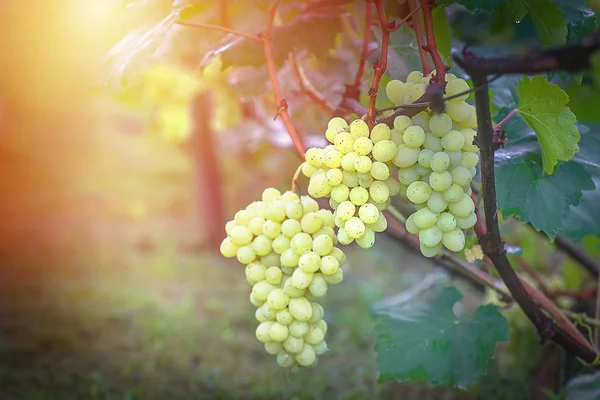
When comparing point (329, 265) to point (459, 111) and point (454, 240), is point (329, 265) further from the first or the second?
point (459, 111)

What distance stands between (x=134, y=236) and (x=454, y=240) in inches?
139

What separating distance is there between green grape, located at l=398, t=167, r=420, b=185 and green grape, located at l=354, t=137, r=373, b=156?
7 cm

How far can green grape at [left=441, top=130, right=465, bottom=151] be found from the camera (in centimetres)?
75

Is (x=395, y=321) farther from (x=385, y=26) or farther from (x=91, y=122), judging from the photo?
(x=91, y=122)

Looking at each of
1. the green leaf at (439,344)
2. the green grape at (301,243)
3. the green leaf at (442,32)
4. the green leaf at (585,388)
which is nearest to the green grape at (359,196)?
the green grape at (301,243)

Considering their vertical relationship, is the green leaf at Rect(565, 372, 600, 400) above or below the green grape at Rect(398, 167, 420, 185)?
below

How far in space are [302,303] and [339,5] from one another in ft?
2.25

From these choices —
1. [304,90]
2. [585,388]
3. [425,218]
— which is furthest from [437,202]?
[585,388]

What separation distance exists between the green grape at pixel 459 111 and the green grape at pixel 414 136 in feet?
0.20

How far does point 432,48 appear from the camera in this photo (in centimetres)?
78

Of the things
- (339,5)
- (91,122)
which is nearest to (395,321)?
(339,5)

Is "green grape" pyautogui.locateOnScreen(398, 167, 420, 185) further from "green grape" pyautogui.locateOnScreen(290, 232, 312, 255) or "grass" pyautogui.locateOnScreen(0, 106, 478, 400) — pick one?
"grass" pyautogui.locateOnScreen(0, 106, 478, 400)

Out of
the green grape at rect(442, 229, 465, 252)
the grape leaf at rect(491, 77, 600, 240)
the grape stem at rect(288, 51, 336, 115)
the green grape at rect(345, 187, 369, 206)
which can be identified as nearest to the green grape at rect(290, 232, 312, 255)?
the green grape at rect(345, 187, 369, 206)

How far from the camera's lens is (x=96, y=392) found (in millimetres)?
1803
